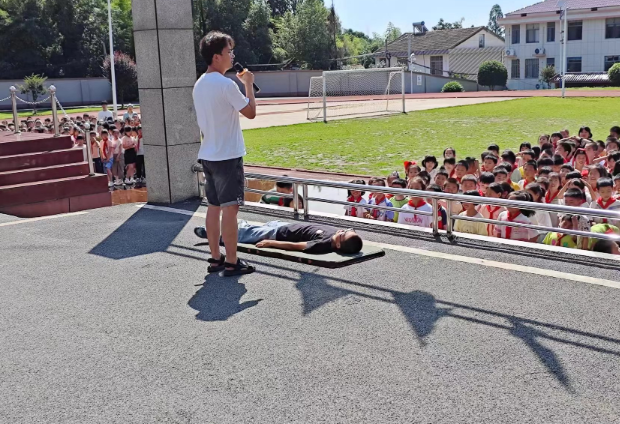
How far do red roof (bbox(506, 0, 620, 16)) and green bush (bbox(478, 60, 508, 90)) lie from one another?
635 cm

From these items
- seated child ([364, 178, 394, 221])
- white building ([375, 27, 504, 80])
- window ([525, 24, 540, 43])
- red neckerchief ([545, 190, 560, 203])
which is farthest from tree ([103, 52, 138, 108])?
red neckerchief ([545, 190, 560, 203])

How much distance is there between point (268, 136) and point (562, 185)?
1838cm

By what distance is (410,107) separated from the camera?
130ft

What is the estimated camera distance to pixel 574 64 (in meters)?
62.0

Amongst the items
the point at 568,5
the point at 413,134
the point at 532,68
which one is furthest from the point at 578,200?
the point at 532,68

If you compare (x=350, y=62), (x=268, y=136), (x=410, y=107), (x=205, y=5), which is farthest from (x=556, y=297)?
(x=350, y=62)

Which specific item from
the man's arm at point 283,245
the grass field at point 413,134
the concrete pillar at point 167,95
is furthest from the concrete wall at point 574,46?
the man's arm at point 283,245

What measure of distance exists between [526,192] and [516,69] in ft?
201

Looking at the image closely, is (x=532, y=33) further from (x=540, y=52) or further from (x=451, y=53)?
(x=451, y=53)

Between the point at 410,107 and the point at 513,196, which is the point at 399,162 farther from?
the point at 410,107

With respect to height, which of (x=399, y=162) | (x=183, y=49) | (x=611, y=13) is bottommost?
(x=399, y=162)

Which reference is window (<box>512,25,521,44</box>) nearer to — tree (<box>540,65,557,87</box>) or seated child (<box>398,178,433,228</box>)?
tree (<box>540,65,557,87</box>)

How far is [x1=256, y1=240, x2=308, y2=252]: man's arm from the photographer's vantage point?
22.6 ft

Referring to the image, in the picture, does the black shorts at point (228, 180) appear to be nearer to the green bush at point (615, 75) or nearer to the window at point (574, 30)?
the green bush at point (615, 75)
